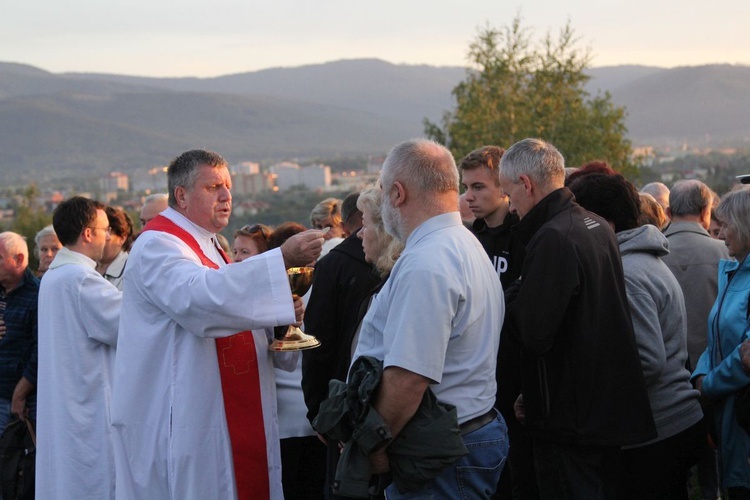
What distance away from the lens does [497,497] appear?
5301mm

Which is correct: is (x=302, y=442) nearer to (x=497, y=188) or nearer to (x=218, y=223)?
(x=218, y=223)

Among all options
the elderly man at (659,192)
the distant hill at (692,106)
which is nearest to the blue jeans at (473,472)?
the elderly man at (659,192)

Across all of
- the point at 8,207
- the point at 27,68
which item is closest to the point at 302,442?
the point at 8,207

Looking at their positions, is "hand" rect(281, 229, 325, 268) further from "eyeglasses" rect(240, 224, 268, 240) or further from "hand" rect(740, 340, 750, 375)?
"eyeglasses" rect(240, 224, 268, 240)

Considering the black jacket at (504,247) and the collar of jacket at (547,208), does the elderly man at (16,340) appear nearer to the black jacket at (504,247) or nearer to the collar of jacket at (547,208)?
the black jacket at (504,247)

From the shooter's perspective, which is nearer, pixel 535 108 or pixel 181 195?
pixel 181 195

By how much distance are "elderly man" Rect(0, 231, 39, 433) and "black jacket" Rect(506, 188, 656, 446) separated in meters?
3.77

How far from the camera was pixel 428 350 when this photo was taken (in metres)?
3.13

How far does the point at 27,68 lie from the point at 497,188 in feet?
659

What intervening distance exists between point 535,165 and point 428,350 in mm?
1375

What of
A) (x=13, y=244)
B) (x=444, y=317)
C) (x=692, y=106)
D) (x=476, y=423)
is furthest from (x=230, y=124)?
(x=444, y=317)

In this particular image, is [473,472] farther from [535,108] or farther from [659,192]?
[535,108]

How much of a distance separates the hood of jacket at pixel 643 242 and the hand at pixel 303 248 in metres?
1.49

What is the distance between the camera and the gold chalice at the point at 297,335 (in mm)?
4105
